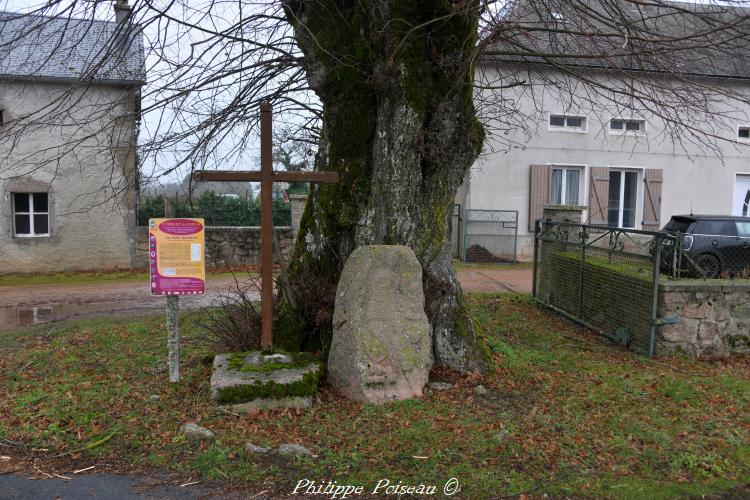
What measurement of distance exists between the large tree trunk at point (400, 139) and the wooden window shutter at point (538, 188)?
11.3 meters

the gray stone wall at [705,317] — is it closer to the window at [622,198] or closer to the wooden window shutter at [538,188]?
the wooden window shutter at [538,188]

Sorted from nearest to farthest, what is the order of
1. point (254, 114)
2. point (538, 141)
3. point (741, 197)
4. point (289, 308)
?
point (289, 308) → point (254, 114) → point (538, 141) → point (741, 197)

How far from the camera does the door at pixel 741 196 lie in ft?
58.2

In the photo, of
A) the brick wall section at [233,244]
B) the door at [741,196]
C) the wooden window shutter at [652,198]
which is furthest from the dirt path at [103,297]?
the door at [741,196]

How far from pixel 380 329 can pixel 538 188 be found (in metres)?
12.9

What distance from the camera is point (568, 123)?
17.1 m

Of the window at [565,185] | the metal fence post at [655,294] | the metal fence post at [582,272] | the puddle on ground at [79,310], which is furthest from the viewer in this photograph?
the window at [565,185]

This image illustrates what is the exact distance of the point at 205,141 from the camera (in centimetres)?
703

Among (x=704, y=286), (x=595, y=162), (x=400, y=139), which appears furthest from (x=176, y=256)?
(x=595, y=162)

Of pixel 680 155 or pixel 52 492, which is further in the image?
pixel 680 155

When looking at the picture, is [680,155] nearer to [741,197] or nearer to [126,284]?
[741,197]

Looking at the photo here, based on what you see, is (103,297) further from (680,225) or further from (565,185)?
(565,185)

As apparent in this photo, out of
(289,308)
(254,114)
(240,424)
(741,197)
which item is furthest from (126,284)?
(741,197)

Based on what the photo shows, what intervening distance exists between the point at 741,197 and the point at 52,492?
774 inches
